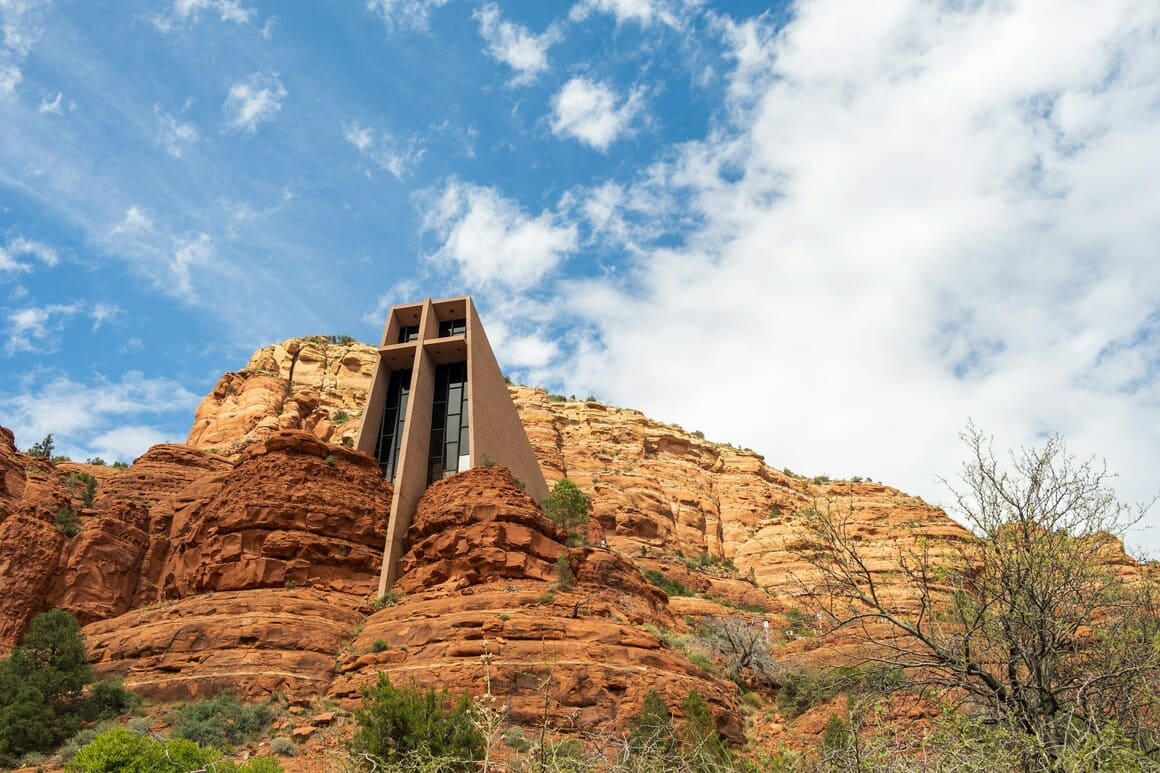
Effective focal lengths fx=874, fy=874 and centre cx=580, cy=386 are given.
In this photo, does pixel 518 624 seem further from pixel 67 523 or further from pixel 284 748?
pixel 67 523

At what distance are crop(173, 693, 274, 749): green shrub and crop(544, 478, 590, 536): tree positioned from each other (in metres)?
15.6

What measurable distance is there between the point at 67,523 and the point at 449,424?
13.6 meters

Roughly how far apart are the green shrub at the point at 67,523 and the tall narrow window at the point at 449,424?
11.7 meters

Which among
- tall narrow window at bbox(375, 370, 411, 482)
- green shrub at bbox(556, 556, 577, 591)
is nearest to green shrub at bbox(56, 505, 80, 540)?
tall narrow window at bbox(375, 370, 411, 482)

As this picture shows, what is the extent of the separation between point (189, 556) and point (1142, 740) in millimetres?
24798

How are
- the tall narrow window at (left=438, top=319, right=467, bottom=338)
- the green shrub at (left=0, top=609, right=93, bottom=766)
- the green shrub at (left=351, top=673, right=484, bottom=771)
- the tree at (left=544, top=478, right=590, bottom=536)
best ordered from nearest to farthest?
the green shrub at (left=351, top=673, right=484, bottom=771)
the green shrub at (left=0, top=609, right=93, bottom=766)
the tree at (left=544, top=478, right=590, bottom=536)
the tall narrow window at (left=438, top=319, right=467, bottom=338)

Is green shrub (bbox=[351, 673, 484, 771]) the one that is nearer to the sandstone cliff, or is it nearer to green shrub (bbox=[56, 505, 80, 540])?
the sandstone cliff

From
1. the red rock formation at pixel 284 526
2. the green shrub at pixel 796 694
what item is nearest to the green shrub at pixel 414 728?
the red rock formation at pixel 284 526

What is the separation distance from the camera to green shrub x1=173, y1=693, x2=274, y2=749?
17.7 meters

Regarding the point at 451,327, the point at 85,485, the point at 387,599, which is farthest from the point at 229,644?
the point at 451,327

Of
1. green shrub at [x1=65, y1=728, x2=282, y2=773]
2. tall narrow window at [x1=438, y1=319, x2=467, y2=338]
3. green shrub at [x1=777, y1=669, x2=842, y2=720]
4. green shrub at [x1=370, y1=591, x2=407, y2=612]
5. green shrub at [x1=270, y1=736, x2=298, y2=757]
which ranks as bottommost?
green shrub at [x1=65, y1=728, x2=282, y2=773]

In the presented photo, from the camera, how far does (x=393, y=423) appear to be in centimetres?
3628

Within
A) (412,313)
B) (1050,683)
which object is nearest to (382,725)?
(1050,683)

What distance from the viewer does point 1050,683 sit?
9.02 m
